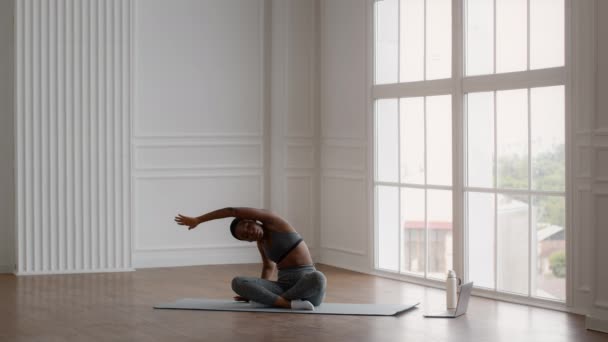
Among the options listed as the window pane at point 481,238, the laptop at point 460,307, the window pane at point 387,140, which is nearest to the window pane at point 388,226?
the window pane at point 387,140

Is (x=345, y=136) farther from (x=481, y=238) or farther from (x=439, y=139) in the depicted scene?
(x=481, y=238)

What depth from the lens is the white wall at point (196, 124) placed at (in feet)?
27.5

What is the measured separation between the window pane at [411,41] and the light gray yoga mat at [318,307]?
2.16m

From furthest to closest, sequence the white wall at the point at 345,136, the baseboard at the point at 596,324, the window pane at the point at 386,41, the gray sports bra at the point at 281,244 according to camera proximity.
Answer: the white wall at the point at 345,136, the window pane at the point at 386,41, the gray sports bra at the point at 281,244, the baseboard at the point at 596,324

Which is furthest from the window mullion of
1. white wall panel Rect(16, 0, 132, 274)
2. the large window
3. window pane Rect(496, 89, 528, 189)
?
white wall panel Rect(16, 0, 132, 274)

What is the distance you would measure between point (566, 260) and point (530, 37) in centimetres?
159

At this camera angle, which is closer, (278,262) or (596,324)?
(596,324)

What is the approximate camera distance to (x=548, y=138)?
20.8ft

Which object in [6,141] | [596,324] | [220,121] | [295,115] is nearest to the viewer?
[596,324]

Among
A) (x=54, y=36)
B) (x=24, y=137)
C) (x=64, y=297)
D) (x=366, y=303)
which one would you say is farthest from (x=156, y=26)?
(x=366, y=303)

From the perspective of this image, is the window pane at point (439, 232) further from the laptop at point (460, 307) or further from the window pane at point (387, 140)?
the laptop at point (460, 307)

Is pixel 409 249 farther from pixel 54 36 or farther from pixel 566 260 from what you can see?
pixel 54 36

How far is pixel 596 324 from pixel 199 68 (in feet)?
14.7

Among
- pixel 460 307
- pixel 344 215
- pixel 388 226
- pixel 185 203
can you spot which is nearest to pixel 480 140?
pixel 388 226
